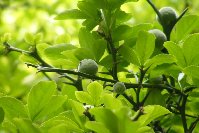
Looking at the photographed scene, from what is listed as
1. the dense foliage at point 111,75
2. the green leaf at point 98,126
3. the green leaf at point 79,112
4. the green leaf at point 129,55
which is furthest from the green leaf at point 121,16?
the green leaf at point 98,126

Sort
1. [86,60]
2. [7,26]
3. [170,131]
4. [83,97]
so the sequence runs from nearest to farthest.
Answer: [83,97] < [86,60] < [170,131] < [7,26]

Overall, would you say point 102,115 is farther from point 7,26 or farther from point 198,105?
A: point 7,26

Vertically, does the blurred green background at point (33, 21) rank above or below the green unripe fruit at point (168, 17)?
below

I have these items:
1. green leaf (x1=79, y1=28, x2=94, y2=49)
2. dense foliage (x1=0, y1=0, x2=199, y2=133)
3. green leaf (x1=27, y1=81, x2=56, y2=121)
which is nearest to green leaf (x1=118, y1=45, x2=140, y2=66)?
dense foliage (x1=0, y1=0, x2=199, y2=133)

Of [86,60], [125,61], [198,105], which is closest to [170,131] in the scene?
[198,105]

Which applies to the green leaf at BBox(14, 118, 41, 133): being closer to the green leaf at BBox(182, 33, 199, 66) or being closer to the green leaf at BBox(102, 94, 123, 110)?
the green leaf at BBox(102, 94, 123, 110)

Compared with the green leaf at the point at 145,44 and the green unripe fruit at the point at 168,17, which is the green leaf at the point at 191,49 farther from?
the green unripe fruit at the point at 168,17

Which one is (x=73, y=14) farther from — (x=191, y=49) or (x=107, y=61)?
(x=191, y=49)
